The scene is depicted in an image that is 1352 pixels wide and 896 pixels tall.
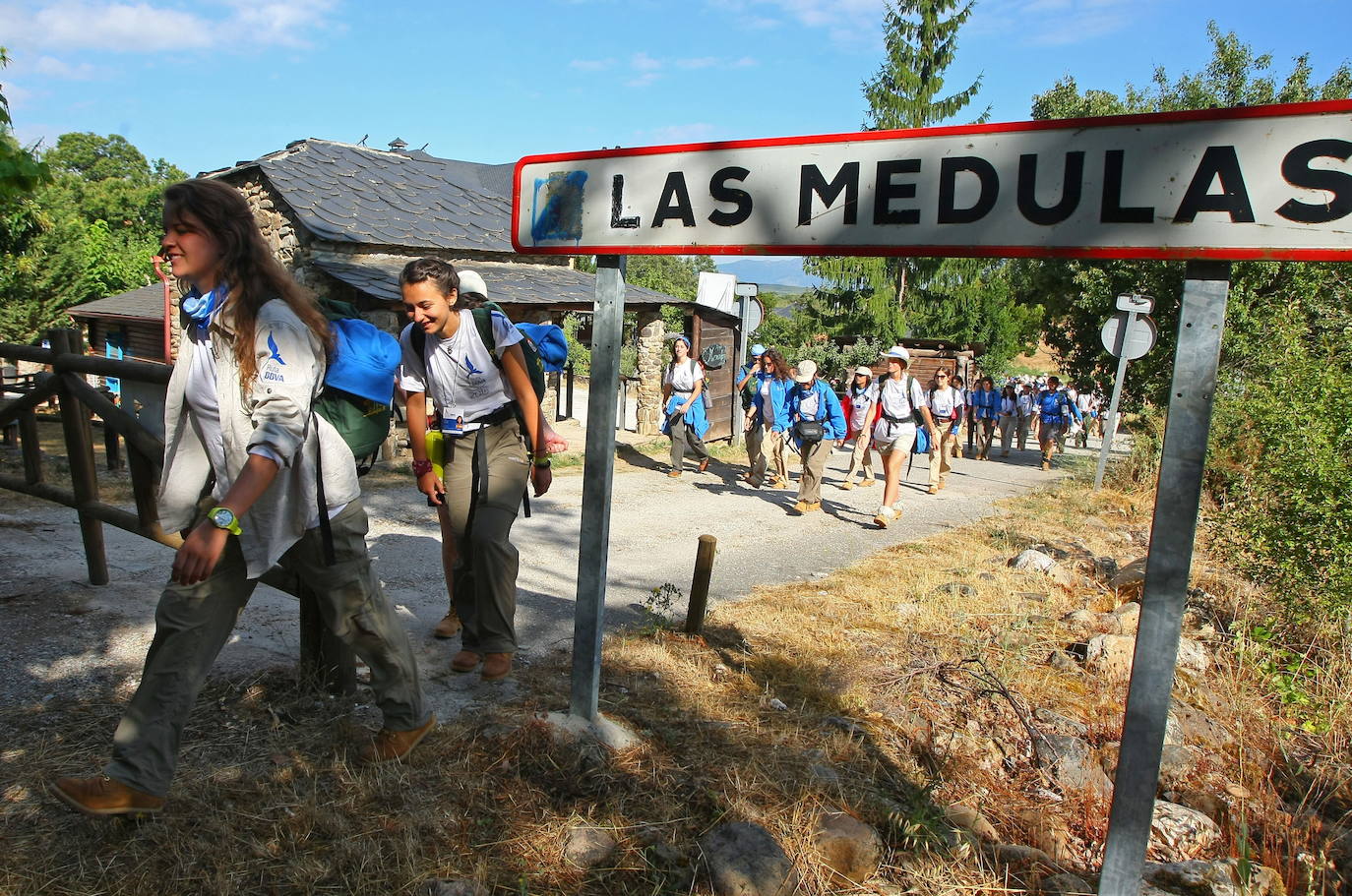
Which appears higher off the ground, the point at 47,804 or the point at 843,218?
the point at 843,218

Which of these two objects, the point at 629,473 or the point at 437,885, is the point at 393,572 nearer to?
the point at 437,885

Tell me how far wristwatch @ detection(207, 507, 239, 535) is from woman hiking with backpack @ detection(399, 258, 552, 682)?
1313 mm

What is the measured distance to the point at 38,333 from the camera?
20.7 m

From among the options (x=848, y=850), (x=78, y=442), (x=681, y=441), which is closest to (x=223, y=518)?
(x=848, y=850)

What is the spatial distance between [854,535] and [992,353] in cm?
3026

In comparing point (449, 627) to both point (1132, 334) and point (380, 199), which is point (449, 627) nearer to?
point (1132, 334)

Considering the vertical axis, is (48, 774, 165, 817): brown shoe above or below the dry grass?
above

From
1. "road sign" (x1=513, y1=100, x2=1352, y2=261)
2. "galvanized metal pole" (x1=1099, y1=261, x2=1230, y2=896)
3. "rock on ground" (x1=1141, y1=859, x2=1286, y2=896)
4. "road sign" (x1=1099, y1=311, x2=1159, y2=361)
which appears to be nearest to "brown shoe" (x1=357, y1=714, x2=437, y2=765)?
"road sign" (x1=513, y1=100, x2=1352, y2=261)

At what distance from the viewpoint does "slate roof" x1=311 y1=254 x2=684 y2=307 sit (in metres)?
11.2

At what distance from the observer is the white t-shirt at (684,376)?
11359 mm

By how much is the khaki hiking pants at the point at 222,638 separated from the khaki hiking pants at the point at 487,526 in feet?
2.37

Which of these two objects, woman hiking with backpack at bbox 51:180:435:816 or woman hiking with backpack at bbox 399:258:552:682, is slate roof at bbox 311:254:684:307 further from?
woman hiking with backpack at bbox 51:180:435:816

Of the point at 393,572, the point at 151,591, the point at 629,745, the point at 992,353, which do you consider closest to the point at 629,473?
the point at 393,572

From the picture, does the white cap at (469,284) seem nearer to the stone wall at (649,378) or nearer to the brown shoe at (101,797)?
the brown shoe at (101,797)
